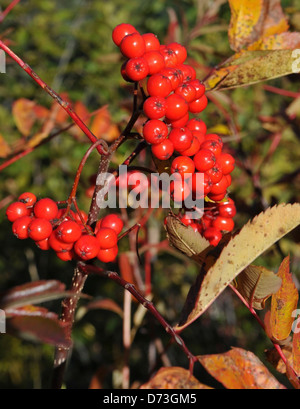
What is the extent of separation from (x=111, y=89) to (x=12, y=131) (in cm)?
64

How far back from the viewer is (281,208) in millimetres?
686

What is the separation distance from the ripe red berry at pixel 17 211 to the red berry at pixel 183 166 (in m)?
0.29

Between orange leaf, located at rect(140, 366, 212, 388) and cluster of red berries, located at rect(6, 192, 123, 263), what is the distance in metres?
0.22

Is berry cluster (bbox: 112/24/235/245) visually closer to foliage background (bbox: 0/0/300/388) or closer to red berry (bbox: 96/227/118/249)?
red berry (bbox: 96/227/118/249)

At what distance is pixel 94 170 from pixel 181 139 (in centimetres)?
173

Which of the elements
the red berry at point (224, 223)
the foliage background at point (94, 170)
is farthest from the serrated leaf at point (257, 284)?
the foliage background at point (94, 170)

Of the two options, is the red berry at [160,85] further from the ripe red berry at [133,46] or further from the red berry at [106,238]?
the red berry at [106,238]

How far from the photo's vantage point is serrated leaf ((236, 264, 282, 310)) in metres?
0.68

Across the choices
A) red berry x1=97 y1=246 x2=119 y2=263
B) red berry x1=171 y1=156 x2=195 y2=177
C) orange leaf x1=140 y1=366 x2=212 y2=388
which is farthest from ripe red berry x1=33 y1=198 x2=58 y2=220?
orange leaf x1=140 y1=366 x2=212 y2=388

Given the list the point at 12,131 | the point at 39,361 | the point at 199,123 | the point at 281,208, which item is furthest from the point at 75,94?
the point at 281,208

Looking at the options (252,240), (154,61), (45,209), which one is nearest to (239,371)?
(252,240)

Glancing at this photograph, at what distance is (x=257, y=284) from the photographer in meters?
0.70

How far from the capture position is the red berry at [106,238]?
0.74 m

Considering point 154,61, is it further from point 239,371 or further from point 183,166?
point 239,371
